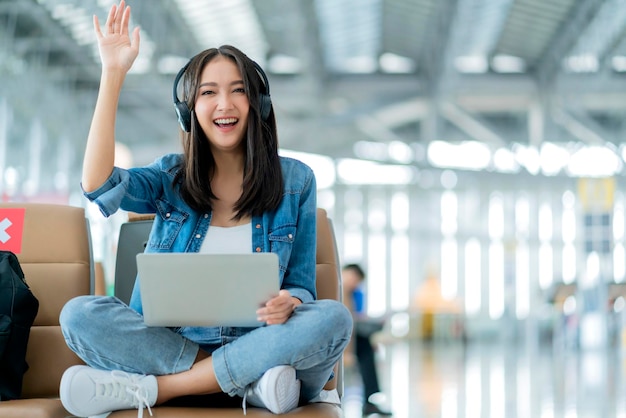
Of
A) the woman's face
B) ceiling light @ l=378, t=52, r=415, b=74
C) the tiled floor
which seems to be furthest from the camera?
ceiling light @ l=378, t=52, r=415, b=74

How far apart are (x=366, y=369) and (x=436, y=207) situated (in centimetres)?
1147

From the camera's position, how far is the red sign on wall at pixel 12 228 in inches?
107

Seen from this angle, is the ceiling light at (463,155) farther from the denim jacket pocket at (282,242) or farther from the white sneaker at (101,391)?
the white sneaker at (101,391)

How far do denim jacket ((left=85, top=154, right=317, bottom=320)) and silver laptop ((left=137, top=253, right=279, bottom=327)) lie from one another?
27 centimetres

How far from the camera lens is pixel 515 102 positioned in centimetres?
1673

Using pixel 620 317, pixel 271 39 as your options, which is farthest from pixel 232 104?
pixel 620 317

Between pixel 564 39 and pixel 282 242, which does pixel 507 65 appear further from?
pixel 282 242

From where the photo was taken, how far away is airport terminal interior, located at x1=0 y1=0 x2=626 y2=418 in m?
12.6

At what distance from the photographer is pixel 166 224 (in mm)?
2400

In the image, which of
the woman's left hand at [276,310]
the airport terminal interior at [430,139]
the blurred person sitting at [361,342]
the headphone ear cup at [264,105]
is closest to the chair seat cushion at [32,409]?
the woman's left hand at [276,310]

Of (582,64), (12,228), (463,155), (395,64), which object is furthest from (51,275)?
(463,155)

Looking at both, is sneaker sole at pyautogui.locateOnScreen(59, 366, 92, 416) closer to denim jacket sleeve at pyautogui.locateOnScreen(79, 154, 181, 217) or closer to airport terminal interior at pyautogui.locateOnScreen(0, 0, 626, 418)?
denim jacket sleeve at pyautogui.locateOnScreen(79, 154, 181, 217)

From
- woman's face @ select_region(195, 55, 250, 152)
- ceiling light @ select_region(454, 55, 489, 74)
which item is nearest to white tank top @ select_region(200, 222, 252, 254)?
woman's face @ select_region(195, 55, 250, 152)

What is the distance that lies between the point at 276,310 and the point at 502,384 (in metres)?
6.36
